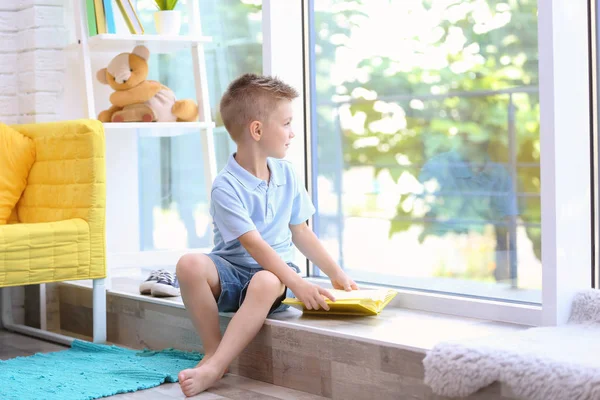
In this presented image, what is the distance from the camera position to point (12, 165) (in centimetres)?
249

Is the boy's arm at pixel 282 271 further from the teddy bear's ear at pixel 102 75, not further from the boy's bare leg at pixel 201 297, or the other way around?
the teddy bear's ear at pixel 102 75

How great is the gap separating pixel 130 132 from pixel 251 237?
1.24m

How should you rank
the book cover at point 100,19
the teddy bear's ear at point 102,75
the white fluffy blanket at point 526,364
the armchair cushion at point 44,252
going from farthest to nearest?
the teddy bear's ear at point 102,75 < the book cover at point 100,19 < the armchair cushion at point 44,252 < the white fluffy blanket at point 526,364

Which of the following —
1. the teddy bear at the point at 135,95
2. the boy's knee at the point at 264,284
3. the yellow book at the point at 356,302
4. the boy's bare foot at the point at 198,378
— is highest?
the teddy bear at the point at 135,95

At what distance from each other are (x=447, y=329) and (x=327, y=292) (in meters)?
0.29

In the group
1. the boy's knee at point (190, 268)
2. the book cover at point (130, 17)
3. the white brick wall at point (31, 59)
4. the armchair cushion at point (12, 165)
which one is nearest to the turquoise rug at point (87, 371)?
the boy's knee at point (190, 268)

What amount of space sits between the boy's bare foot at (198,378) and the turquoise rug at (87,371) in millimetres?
150

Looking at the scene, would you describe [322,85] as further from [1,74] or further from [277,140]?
[1,74]

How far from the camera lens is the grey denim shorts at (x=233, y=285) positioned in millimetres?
1985

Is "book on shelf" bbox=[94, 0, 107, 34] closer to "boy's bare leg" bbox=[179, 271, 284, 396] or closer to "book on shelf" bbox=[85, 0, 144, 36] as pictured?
"book on shelf" bbox=[85, 0, 144, 36]

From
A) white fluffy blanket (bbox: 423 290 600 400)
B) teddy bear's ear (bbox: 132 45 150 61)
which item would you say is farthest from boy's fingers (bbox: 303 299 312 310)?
teddy bear's ear (bbox: 132 45 150 61)

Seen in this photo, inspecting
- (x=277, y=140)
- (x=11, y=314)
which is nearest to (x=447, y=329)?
(x=277, y=140)

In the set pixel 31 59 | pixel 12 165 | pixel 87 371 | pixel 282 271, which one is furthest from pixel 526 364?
pixel 31 59

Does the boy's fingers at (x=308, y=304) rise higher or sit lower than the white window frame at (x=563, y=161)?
lower
